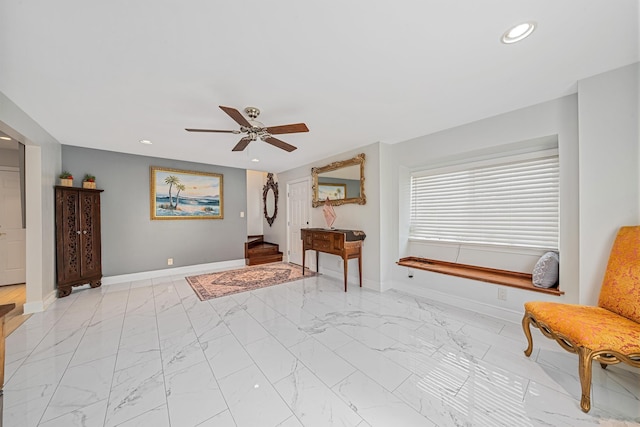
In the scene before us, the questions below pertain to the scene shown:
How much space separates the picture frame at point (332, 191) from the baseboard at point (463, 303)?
175 centimetres

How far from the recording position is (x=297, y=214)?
17.5 ft

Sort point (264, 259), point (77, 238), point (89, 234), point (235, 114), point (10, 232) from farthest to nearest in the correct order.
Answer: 1. point (264, 259)
2. point (10, 232)
3. point (89, 234)
4. point (77, 238)
5. point (235, 114)

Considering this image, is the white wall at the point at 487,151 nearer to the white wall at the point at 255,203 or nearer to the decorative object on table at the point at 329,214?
the decorative object on table at the point at 329,214

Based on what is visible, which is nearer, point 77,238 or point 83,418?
point 83,418

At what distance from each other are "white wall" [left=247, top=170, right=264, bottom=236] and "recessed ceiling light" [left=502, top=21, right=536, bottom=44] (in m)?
6.01

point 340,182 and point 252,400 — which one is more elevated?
point 340,182

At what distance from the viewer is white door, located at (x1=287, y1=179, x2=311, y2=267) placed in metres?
5.06

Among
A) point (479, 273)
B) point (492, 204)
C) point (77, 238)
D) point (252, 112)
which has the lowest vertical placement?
point (479, 273)

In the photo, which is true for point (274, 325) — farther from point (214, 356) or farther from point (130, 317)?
point (130, 317)

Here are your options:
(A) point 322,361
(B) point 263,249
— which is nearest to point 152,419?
(A) point 322,361

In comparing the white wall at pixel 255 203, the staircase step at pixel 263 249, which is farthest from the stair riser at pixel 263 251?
the white wall at pixel 255 203

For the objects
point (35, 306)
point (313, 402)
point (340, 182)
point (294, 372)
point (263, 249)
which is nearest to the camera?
point (313, 402)

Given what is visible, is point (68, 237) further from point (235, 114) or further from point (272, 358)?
point (272, 358)

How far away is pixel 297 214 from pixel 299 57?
387 centimetres
